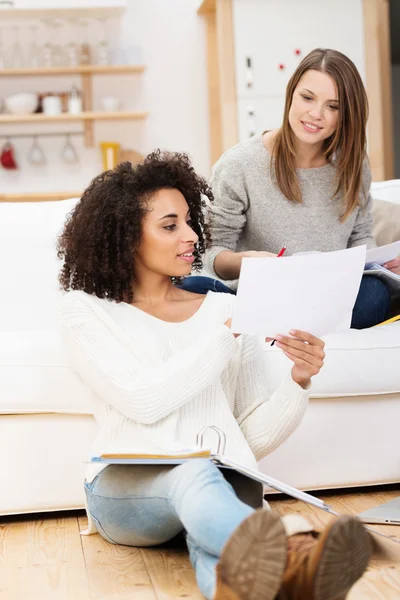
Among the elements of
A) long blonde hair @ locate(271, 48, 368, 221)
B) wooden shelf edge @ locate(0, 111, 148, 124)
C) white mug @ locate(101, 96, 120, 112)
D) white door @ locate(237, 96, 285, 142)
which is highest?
white mug @ locate(101, 96, 120, 112)

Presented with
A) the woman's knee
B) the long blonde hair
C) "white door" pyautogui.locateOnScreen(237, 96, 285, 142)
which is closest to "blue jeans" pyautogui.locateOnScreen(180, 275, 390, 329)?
the long blonde hair

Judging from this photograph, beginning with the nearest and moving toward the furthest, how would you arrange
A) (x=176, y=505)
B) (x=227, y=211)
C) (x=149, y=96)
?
(x=176, y=505) < (x=227, y=211) < (x=149, y=96)

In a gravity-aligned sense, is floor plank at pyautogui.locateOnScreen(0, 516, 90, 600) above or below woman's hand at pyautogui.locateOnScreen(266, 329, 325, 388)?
below

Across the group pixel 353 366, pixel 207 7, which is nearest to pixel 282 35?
pixel 207 7

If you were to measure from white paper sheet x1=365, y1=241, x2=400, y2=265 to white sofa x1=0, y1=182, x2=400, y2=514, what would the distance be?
0.18m

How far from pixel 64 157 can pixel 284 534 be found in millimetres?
4751

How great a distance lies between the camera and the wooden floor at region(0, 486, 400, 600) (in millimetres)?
1495

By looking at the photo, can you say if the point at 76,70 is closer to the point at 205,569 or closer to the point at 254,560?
the point at 205,569

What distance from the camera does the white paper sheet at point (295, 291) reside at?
1479mm

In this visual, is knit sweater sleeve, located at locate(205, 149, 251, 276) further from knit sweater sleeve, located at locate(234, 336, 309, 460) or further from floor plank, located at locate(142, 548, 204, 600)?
floor plank, located at locate(142, 548, 204, 600)

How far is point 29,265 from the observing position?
2.58 metres

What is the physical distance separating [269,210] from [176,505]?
113cm

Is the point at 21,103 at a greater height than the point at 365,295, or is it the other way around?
the point at 21,103

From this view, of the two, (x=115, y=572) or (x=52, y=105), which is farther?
(x=52, y=105)
